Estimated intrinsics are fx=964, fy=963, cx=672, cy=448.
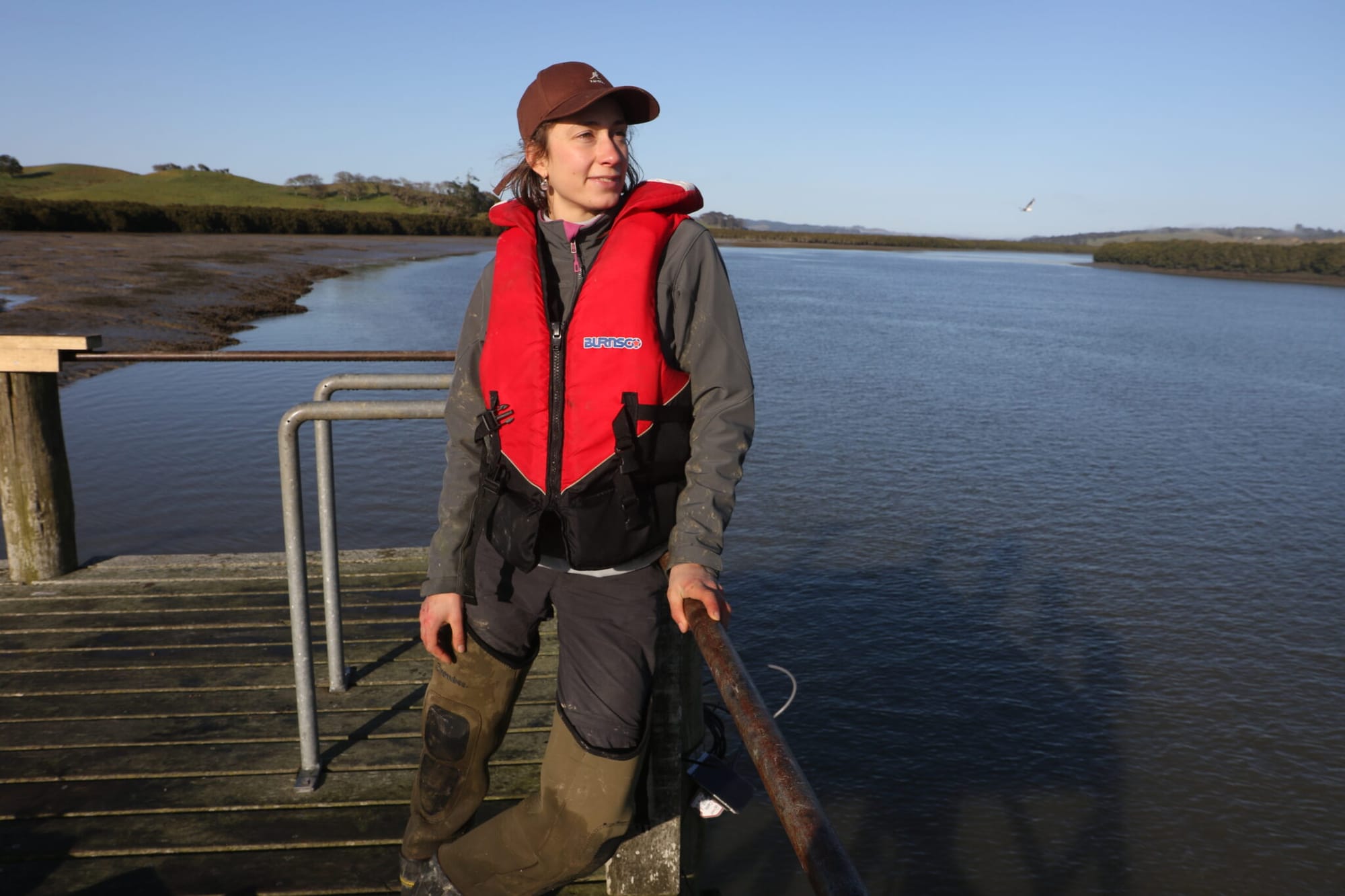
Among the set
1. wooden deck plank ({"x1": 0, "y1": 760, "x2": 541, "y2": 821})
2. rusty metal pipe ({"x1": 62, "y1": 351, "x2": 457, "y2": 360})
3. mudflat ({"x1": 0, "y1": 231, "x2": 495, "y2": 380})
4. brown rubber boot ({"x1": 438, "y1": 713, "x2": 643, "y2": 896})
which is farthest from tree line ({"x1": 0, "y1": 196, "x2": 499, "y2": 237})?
brown rubber boot ({"x1": 438, "y1": 713, "x2": 643, "y2": 896})

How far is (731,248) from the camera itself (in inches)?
5251

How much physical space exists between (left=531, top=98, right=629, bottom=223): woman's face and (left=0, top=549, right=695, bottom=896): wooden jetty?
1.53m

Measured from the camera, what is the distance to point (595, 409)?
2258 millimetres

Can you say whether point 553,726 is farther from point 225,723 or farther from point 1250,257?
point 1250,257

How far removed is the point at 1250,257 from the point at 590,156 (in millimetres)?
105191

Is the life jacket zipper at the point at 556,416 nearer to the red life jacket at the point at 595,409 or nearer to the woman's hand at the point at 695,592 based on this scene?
the red life jacket at the point at 595,409

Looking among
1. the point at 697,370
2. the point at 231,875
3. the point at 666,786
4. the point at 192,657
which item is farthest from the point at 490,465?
the point at 192,657

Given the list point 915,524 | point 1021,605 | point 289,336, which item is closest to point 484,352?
point 1021,605

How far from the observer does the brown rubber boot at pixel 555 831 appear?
233cm

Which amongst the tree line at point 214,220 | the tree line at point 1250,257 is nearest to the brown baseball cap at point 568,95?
the tree line at point 214,220

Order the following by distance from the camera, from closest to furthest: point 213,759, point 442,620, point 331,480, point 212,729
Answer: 1. point 442,620
2. point 213,759
3. point 212,729
4. point 331,480

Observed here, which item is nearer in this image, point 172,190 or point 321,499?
point 321,499

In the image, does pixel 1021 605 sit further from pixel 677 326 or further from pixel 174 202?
pixel 174 202

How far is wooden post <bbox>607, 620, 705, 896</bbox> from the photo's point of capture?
112 inches
